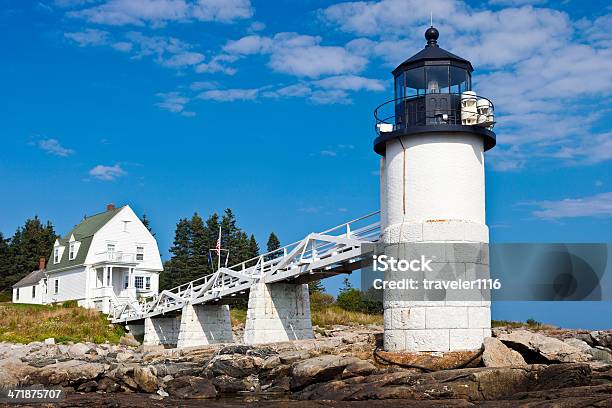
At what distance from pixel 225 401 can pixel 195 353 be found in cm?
710

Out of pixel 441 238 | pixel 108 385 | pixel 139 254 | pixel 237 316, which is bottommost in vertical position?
pixel 108 385

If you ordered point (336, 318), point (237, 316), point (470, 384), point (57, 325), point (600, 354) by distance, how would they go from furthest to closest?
point (237, 316) → point (336, 318) → point (57, 325) → point (600, 354) → point (470, 384)

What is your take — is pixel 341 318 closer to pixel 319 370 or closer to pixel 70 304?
pixel 70 304

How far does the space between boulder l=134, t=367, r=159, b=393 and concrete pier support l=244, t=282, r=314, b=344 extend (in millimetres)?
6608

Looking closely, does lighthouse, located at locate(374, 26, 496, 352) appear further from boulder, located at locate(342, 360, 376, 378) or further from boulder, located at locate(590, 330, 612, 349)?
boulder, located at locate(590, 330, 612, 349)

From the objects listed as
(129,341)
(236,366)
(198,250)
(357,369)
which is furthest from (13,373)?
(198,250)

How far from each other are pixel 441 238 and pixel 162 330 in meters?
23.3

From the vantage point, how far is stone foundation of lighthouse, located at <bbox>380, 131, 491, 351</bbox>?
18.1 meters

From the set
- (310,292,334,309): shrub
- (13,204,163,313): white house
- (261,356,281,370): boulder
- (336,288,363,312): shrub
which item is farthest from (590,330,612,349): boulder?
(13,204,163,313): white house

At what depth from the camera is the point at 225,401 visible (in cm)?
1684

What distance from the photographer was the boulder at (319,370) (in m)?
16.8

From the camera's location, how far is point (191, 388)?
18.4m

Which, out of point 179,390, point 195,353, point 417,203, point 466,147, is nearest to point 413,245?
point 417,203

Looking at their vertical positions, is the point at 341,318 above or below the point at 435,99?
below
